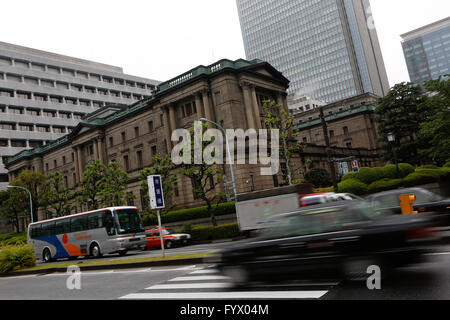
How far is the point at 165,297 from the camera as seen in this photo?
298 inches

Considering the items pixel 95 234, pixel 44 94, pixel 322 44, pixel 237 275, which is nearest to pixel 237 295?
pixel 237 275

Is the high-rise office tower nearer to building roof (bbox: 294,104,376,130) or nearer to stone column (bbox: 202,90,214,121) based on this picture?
building roof (bbox: 294,104,376,130)

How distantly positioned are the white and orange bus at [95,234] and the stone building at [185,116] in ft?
45.3

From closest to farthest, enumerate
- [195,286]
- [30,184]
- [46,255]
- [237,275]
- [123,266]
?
[237,275] < [195,286] < [123,266] < [46,255] < [30,184]

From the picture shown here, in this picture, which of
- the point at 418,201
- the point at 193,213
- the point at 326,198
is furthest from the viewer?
the point at 193,213

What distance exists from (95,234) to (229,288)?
1870 cm

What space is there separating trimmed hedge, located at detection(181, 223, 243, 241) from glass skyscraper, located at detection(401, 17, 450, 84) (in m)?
174

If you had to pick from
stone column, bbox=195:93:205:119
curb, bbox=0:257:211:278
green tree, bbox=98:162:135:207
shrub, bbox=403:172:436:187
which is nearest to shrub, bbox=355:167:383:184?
shrub, bbox=403:172:436:187

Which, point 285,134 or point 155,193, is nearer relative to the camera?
point 155,193

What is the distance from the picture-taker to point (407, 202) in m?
12.7

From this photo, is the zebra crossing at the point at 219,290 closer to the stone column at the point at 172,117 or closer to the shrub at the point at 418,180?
the shrub at the point at 418,180

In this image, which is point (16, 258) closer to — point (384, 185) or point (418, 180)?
point (384, 185)
